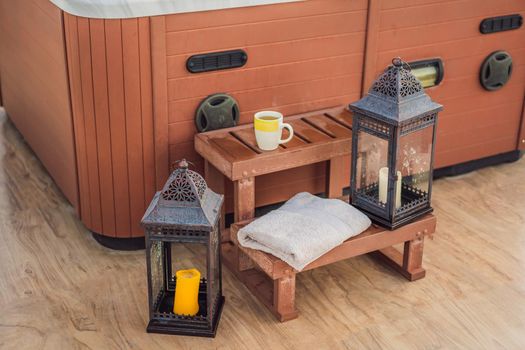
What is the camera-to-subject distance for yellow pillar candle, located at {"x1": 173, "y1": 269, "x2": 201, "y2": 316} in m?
2.24

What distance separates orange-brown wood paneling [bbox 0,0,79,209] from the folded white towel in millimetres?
695

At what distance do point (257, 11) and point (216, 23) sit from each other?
137mm

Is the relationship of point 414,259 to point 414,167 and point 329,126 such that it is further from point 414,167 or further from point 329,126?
point 329,126

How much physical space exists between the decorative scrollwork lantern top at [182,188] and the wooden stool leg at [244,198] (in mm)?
273

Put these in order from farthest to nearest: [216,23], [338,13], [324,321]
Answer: [338,13], [216,23], [324,321]

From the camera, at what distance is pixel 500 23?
297 cm

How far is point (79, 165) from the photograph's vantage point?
8.42 ft

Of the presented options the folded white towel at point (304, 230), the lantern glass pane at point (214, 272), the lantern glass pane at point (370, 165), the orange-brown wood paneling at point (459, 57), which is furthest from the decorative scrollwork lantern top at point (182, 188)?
the orange-brown wood paneling at point (459, 57)

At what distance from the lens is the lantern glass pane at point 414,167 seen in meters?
2.36

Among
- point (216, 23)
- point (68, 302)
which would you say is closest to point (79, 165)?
point (68, 302)

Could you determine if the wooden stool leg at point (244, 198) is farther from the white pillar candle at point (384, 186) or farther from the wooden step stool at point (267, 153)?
the white pillar candle at point (384, 186)

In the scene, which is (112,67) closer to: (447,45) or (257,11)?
(257,11)

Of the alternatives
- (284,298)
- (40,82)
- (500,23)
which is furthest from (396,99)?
(40,82)

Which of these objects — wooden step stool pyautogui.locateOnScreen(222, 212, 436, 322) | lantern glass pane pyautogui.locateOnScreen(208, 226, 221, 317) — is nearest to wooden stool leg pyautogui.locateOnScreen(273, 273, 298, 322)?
wooden step stool pyautogui.locateOnScreen(222, 212, 436, 322)
